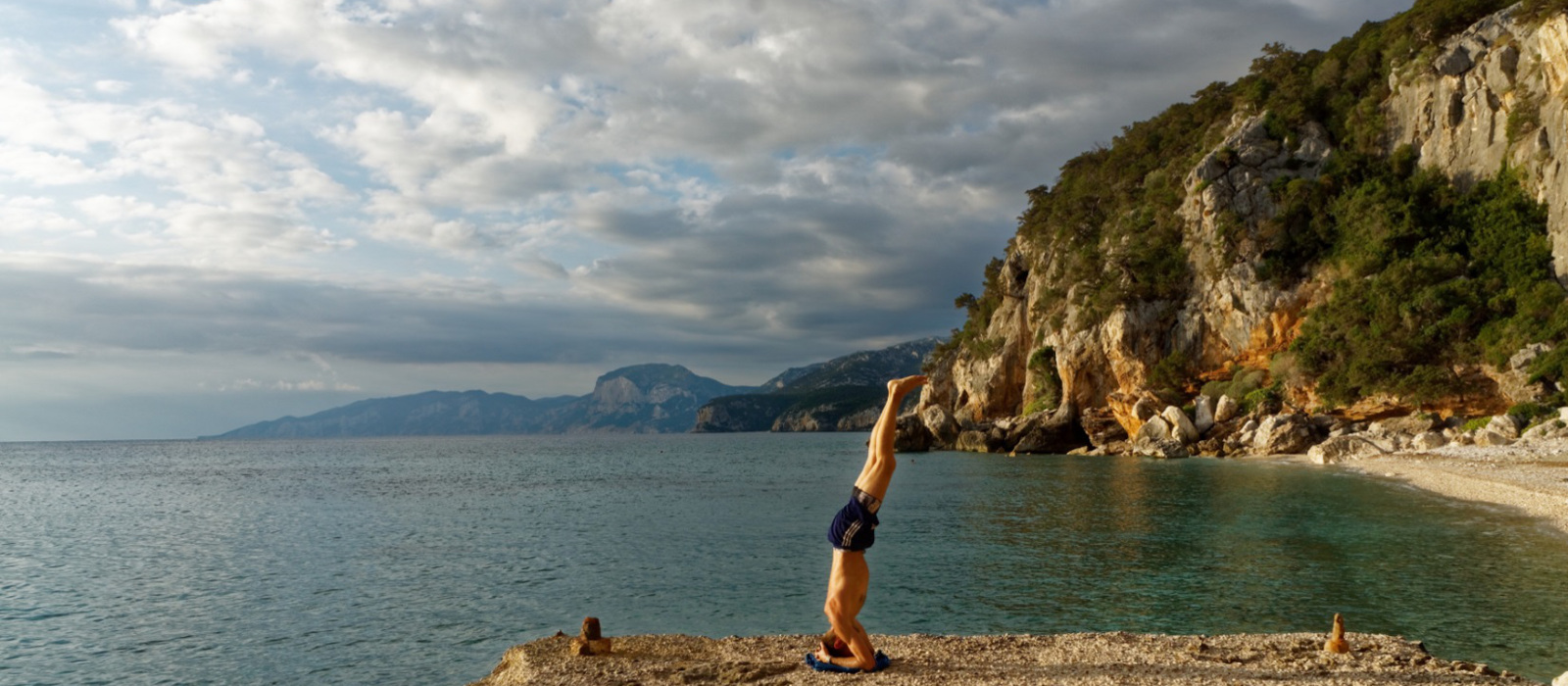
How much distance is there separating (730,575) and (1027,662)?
35.0 ft

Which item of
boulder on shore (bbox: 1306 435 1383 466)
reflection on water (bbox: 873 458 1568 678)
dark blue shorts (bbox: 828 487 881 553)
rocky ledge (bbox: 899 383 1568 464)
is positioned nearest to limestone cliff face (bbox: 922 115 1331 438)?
rocky ledge (bbox: 899 383 1568 464)

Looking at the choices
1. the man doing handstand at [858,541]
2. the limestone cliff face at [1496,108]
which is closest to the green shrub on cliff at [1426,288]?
the limestone cliff face at [1496,108]

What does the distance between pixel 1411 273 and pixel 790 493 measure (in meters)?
43.0

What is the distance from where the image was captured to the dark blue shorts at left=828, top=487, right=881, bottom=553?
8805 mm

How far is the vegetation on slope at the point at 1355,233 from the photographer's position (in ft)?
163

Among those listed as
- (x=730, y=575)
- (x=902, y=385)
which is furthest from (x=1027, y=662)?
(x=730, y=575)

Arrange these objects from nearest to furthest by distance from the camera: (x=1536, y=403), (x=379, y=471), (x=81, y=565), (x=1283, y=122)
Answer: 1. (x=81, y=565)
2. (x=1536, y=403)
3. (x=1283, y=122)
4. (x=379, y=471)

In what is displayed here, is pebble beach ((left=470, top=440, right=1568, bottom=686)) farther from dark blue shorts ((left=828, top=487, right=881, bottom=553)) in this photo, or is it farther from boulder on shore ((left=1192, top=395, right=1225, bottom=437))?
boulder on shore ((left=1192, top=395, right=1225, bottom=437))

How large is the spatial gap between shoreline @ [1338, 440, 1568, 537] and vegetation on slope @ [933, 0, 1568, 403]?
31.1 ft

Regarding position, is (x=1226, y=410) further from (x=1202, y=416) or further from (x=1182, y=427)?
(x=1182, y=427)

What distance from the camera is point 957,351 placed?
327 ft

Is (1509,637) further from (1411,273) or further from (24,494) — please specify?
(24,494)

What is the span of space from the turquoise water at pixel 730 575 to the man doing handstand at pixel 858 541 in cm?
496

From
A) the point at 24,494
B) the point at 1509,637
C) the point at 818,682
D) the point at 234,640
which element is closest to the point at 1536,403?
the point at 1509,637
